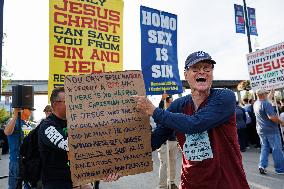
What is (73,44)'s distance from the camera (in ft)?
16.1

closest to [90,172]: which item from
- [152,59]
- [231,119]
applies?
[231,119]

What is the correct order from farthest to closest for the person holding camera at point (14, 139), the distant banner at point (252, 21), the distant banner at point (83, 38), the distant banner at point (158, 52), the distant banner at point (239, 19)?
the distant banner at point (252, 21)
the distant banner at point (239, 19)
the person holding camera at point (14, 139)
the distant banner at point (158, 52)
the distant banner at point (83, 38)

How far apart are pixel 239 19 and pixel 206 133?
18.3 m

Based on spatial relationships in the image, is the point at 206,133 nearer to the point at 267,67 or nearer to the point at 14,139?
the point at 14,139

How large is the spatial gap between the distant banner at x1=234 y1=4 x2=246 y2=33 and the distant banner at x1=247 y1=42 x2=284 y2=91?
10714 mm

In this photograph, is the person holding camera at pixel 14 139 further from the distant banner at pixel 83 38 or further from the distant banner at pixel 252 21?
the distant banner at pixel 252 21

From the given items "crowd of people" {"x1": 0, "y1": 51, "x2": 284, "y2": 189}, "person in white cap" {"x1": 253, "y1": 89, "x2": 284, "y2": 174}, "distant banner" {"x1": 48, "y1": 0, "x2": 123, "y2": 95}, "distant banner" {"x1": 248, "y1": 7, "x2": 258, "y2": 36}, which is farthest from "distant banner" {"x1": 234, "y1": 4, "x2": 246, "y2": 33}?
Result: "crowd of people" {"x1": 0, "y1": 51, "x2": 284, "y2": 189}

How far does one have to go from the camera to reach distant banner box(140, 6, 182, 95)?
6.06 m

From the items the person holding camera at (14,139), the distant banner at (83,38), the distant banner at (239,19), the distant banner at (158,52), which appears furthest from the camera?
the distant banner at (239,19)

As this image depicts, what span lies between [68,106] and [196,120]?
38.8 inches

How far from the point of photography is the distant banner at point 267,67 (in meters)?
8.57

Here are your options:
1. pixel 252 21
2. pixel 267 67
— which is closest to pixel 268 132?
pixel 267 67

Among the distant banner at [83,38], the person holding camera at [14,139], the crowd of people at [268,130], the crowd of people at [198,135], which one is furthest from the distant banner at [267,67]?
the crowd of people at [198,135]

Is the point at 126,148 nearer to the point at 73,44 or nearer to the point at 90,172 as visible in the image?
the point at 90,172
